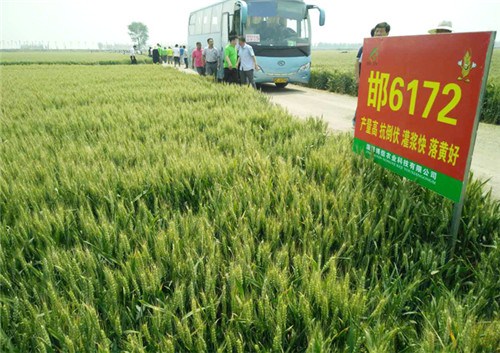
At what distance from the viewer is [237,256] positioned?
1559mm

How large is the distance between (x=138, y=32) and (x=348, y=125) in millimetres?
137212

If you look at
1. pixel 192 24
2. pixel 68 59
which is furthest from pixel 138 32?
pixel 192 24

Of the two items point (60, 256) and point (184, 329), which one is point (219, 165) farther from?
point (184, 329)

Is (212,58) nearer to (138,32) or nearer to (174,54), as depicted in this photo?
(174,54)

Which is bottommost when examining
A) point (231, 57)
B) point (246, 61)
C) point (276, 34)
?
point (246, 61)

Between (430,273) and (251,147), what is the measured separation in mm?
1928

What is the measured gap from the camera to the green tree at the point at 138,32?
408 feet

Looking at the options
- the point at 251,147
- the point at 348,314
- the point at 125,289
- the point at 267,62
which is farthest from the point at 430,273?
the point at 267,62

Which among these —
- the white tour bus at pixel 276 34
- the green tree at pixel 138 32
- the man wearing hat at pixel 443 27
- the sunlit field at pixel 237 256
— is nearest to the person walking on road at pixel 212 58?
the white tour bus at pixel 276 34

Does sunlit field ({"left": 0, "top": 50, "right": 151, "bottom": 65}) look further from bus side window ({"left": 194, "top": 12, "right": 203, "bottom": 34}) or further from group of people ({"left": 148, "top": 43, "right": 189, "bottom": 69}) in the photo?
bus side window ({"left": 194, "top": 12, "right": 203, "bottom": 34})

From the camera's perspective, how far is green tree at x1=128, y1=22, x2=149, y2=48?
124 m

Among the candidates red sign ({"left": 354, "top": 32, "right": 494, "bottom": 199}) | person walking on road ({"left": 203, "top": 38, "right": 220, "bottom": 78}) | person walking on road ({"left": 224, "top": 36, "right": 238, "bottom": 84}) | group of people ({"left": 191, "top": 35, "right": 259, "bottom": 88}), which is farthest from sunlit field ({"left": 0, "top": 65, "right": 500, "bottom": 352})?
person walking on road ({"left": 203, "top": 38, "right": 220, "bottom": 78})

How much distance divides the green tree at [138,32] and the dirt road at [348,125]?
415 feet

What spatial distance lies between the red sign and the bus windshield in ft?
31.3
